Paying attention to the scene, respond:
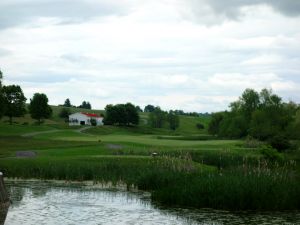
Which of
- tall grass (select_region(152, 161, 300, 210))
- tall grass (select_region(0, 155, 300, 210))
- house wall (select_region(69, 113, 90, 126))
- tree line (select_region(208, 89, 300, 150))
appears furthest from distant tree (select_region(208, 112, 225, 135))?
tall grass (select_region(152, 161, 300, 210))

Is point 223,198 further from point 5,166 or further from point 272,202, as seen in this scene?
point 5,166

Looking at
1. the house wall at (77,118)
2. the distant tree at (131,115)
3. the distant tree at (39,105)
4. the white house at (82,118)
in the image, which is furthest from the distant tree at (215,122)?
the house wall at (77,118)

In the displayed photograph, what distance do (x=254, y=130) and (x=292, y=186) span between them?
72.7m

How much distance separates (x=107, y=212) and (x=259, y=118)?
262 ft

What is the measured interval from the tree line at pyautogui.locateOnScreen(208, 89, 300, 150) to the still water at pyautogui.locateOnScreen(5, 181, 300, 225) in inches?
2360

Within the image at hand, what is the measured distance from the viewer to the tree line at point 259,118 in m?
86.4

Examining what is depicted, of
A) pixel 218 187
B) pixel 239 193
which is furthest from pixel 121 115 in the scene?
pixel 239 193

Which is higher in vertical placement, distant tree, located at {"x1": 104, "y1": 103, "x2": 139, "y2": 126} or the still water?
distant tree, located at {"x1": 104, "y1": 103, "x2": 139, "y2": 126}

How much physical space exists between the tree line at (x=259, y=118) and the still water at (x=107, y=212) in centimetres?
5995

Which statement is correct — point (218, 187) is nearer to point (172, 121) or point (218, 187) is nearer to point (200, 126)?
point (172, 121)

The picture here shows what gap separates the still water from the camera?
17328 millimetres

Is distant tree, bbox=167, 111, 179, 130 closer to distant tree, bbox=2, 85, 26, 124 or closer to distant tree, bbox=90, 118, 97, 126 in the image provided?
distant tree, bbox=90, 118, 97, 126

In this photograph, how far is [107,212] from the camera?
742 inches

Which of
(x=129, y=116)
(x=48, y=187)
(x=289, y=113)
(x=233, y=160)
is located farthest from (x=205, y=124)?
(x=48, y=187)
